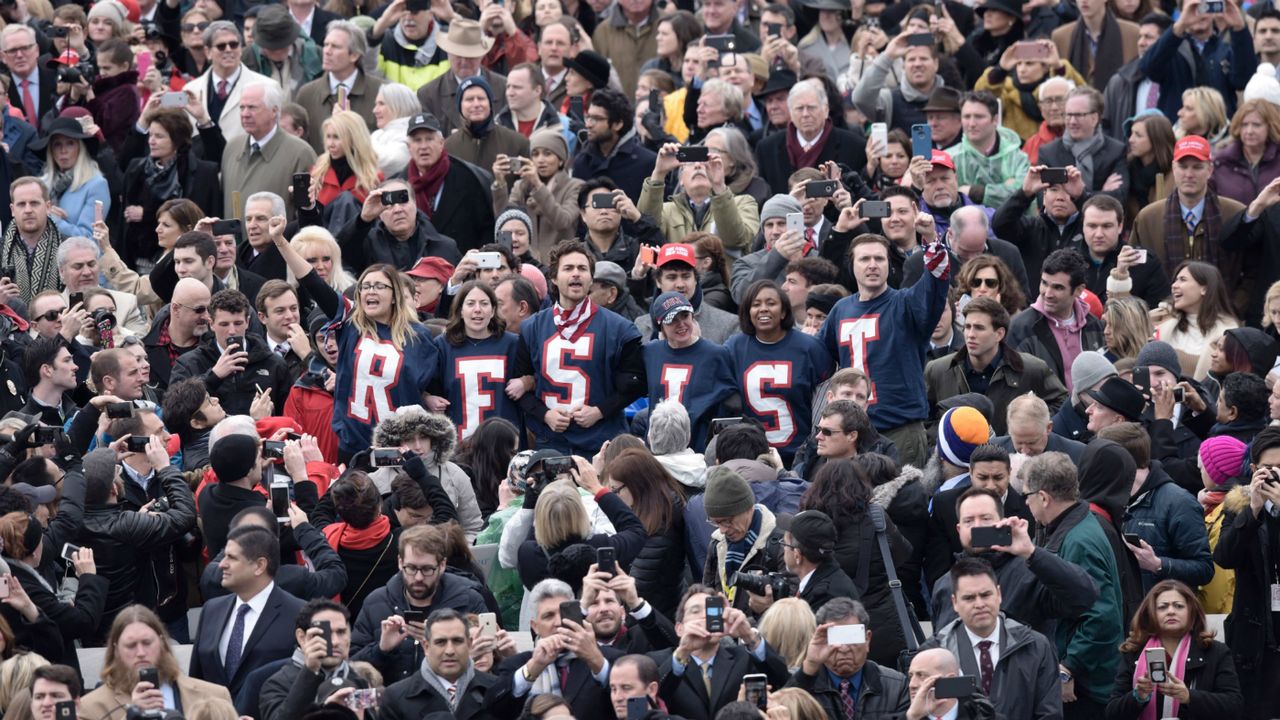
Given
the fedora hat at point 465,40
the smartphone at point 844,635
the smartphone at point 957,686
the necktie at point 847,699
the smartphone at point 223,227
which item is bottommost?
the fedora hat at point 465,40

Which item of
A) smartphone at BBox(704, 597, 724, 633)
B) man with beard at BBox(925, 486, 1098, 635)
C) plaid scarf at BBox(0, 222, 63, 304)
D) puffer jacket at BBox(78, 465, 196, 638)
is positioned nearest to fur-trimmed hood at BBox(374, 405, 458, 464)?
puffer jacket at BBox(78, 465, 196, 638)

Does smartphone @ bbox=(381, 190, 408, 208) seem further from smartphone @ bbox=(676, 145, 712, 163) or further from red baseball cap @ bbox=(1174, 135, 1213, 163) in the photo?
red baseball cap @ bbox=(1174, 135, 1213, 163)

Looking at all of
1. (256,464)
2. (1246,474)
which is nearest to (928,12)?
(1246,474)

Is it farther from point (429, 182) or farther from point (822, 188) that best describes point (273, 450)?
point (822, 188)

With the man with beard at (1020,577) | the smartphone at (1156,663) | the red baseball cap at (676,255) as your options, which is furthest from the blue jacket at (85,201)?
the smartphone at (1156,663)

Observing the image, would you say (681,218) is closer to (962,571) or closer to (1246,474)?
(1246,474)

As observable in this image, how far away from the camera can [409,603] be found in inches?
390

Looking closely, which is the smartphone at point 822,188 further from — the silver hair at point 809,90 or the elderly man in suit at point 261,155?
the elderly man in suit at point 261,155

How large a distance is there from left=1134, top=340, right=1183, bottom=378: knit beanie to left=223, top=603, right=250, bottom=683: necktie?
188 inches

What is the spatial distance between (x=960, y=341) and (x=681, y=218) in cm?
215

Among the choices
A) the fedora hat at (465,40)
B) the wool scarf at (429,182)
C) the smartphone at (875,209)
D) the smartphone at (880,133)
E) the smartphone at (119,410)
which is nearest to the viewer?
the smartphone at (119,410)

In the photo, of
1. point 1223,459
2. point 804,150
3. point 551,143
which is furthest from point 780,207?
point 1223,459

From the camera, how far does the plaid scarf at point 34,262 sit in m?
14.0

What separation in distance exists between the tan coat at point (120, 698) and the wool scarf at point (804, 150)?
270 inches
